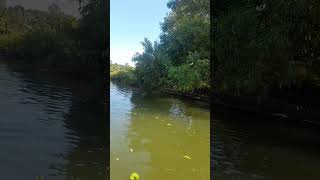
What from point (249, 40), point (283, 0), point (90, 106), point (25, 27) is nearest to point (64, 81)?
point (25, 27)

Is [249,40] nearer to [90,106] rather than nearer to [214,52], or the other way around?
[214,52]

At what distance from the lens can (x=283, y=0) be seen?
1848cm

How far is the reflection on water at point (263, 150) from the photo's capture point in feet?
46.2

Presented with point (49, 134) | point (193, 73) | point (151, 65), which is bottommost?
point (49, 134)

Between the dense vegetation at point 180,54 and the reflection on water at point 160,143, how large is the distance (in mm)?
4200

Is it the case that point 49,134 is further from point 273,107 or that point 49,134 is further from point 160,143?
point 273,107

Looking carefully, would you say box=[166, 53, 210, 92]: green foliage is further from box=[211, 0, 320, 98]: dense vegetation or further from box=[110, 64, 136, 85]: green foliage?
box=[110, 64, 136, 85]: green foliage

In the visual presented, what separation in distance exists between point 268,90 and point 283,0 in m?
11.8

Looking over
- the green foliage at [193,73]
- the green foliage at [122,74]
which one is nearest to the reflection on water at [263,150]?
the green foliage at [193,73]

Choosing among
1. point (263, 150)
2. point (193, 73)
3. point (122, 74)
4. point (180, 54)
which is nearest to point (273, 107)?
→ point (193, 73)

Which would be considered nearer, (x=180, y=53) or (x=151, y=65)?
(x=180, y=53)

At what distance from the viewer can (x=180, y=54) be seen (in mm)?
38531

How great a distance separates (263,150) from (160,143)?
4579 mm

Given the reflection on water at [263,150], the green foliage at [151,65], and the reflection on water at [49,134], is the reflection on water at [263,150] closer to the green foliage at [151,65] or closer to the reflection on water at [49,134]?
the reflection on water at [49,134]
